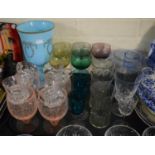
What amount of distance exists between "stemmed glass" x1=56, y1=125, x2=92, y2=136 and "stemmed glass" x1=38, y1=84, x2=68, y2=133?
0.12ft

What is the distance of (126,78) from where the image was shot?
747 millimetres

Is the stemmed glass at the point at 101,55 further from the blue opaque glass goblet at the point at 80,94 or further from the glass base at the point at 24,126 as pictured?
the glass base at the point at 24,126

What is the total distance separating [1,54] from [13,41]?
0.06 m

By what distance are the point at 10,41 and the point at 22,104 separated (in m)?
0.26

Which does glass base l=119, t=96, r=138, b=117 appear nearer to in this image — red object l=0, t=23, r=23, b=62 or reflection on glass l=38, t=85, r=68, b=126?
reflection on glass l=38, t=85, r=68, b=126

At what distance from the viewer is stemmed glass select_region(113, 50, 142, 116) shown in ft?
2.24

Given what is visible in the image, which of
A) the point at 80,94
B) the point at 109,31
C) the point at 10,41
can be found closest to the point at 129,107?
the point at 80,94

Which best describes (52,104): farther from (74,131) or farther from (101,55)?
(101,55)

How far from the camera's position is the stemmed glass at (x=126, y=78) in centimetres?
68

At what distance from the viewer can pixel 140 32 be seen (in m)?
0.78

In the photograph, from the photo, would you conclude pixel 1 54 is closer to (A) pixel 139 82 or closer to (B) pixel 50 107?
(B) pixel 50 107
